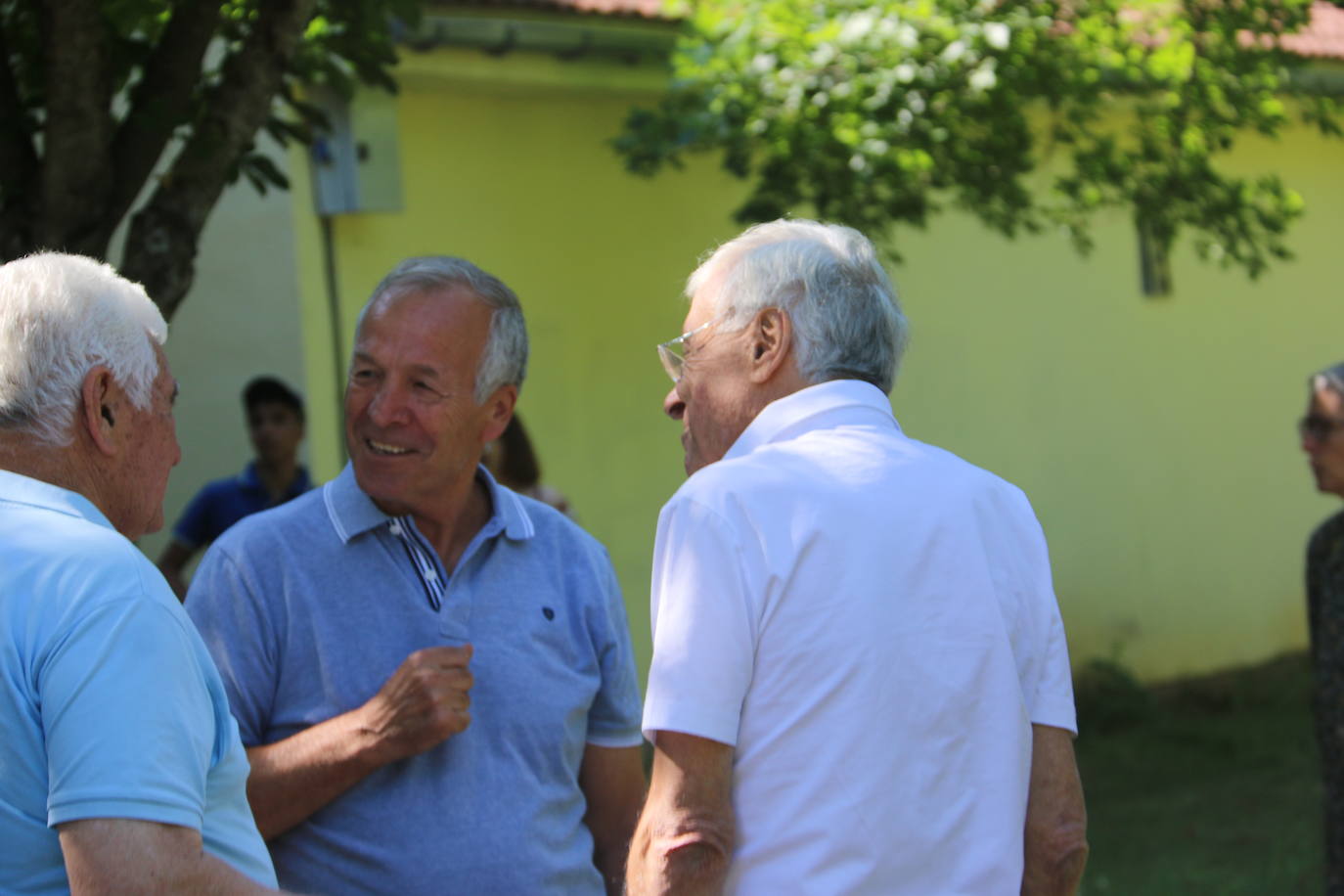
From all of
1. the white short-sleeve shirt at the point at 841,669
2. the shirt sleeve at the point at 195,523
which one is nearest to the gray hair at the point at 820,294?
the white short-sleeve shirt at the point at 841,669

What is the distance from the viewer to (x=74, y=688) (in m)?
1.68

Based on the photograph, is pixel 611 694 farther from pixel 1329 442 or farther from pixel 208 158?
pixel 1329 442

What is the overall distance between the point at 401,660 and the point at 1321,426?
109 inches

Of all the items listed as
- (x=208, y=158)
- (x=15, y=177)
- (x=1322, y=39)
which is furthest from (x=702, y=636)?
(x=1322, y=39)

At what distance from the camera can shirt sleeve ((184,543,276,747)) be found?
2.56 metres

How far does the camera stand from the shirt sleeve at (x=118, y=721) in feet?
5.47

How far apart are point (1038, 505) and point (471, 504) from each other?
7179mm

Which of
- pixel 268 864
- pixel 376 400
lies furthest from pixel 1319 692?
pixel 268 864

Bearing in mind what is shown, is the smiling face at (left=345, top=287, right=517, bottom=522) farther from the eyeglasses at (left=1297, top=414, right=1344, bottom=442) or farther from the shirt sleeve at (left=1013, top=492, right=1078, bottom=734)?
the eyeglasses at (left=1297, top=414, right=1344, bottom=442)

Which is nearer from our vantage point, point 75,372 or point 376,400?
point 75,372

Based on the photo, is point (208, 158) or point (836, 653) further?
point (208, 158)

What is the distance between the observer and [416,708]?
2.47m

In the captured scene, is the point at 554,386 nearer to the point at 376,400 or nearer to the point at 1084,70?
the point at 1084,70

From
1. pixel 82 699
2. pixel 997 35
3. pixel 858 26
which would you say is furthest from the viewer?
pixel 858 26
